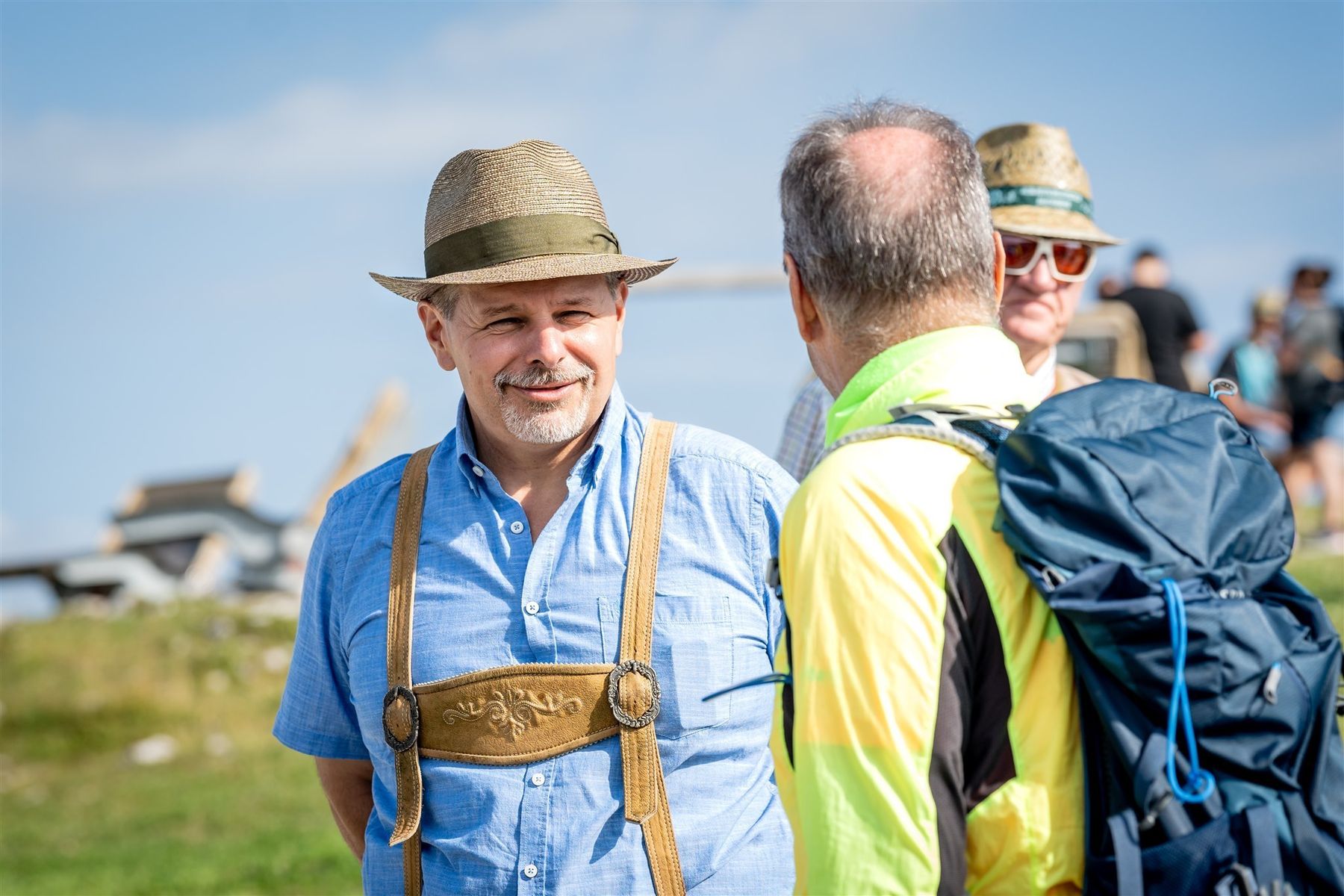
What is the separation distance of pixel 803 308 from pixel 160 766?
1094 cm

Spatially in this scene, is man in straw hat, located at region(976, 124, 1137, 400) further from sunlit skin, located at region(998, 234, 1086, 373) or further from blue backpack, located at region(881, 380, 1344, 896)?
blue backpack, located at region(881, 380, 1344, 896)

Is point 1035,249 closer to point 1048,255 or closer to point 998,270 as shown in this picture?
point 1048,255

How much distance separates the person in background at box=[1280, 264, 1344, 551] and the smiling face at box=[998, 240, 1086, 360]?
27.2 feet

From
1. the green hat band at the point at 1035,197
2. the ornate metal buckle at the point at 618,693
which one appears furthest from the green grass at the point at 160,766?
the ornate metal buckle at the point at 618,693

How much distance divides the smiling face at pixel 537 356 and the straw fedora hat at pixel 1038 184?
1.28 meters

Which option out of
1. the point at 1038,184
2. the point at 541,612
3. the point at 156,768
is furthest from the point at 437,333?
the point at 156,768

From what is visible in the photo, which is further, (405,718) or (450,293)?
(450,293)

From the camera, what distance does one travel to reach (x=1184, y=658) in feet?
5.35

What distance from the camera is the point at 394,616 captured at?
2896mm

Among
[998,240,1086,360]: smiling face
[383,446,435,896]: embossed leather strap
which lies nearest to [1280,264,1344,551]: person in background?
[998,240,1086,360]: smiling face

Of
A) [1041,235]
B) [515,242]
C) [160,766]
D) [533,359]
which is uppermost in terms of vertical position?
[515,242]

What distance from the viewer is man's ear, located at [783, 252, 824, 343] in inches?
81.5

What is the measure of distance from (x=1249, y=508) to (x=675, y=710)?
1.33 metres

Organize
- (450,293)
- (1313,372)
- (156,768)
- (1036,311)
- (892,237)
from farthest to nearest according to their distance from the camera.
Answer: (156,768), (1313,372), (1036,311), (450,293), (892,237)
